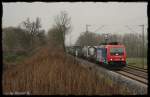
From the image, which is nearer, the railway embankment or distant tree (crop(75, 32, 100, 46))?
the railway embankment

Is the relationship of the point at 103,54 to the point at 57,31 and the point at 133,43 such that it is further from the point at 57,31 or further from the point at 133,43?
the point at 133,43

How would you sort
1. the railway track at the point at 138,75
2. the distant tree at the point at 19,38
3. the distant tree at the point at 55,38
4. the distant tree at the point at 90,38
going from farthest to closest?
1. the distant tree at the point at 90,38
2. the distant tree at the point at 55,38
3. the distant tree at the point at 19,38
4. the railway track at the point at 138,75

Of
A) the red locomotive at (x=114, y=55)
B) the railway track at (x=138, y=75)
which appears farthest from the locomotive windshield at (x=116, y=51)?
the railway track at (x=138, y=75)

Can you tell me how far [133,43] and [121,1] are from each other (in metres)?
43.0

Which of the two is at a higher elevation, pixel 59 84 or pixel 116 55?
pixel 59 84

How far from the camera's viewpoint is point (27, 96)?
237 cm

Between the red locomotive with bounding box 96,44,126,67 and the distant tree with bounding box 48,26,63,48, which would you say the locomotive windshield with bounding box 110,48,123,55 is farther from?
the distant tree with bounding box 48,26,63,48

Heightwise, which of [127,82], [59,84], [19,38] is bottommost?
[127,82]

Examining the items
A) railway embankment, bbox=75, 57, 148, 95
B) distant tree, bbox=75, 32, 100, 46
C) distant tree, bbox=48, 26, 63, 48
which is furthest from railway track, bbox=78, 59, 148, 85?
distant tree, bbox=75, 32, 100, 46

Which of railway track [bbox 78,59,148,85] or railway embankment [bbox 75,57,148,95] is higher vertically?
railway embankment [bbox 75,57,148,95]

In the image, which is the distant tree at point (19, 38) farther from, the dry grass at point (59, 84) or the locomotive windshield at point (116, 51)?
the dry grass at point (59, 84)

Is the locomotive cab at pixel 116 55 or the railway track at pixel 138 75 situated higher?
the locomotive cab at pixel 116 55

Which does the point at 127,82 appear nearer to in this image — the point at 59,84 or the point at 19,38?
the point at 59,84

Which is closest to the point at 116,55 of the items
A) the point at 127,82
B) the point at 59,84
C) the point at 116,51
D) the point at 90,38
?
the point at 116,51
